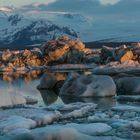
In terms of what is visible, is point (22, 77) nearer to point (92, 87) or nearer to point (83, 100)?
point (92, 87)

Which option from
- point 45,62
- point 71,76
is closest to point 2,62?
point 45,62

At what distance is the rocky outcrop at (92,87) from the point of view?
54.1 ft

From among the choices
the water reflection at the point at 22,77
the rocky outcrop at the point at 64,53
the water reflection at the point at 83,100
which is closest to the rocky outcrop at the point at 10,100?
the water reflection at the point at 83,100

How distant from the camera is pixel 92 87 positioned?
1659 centimetres

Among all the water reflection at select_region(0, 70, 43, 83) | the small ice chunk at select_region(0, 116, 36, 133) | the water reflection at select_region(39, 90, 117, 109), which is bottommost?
the water reflection at select_region(0, 70, 43, 83)

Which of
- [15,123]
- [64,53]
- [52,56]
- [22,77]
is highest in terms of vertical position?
[15,123]

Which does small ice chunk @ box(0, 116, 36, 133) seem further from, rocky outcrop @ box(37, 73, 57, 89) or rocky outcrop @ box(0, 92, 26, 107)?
rocky outcrop @ box(37, 73, 57, 89)

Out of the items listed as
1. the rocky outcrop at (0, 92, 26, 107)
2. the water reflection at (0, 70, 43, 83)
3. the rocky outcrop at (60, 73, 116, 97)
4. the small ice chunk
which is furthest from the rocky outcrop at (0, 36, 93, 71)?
the small ice chunk

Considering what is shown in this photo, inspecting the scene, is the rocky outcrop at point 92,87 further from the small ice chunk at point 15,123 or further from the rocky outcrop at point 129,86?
the small ice chunk at point 15,123

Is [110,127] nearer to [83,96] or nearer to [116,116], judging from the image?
[116,116]

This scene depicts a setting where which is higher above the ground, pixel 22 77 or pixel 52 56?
pixel 52 56

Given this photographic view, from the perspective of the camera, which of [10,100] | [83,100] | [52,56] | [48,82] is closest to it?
[10,100]

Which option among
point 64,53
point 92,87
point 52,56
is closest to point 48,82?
point 92,87

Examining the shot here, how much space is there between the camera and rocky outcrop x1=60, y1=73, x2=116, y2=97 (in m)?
16.5
